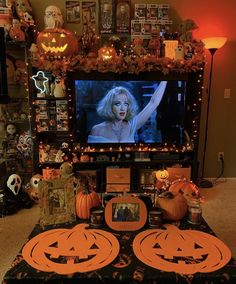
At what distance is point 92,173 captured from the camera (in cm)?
312

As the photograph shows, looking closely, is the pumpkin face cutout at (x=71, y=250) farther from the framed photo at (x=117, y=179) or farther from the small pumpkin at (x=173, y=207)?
the framed photo at (x=117, y=179)

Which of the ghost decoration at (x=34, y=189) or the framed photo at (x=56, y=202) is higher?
the framed photo at (x=56, y=202)

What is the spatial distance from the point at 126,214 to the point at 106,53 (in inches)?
78.9

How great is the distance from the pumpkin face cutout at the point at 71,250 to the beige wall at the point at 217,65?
8.20ft

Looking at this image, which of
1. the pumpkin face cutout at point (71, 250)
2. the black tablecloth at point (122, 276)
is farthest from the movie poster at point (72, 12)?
the black tablecloth at point (122, 276)

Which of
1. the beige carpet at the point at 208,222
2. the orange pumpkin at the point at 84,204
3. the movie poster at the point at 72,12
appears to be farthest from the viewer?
the movie poster at the point at 72,12

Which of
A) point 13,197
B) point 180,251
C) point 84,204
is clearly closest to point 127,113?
point 13,197

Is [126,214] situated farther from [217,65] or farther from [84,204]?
[217,65]

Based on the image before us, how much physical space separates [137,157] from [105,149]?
0.39 m

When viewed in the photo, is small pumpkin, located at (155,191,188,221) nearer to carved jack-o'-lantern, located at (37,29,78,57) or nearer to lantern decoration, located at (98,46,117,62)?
lantern decoration, located at (98,46,117,62)

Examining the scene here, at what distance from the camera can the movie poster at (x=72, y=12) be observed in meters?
3.15

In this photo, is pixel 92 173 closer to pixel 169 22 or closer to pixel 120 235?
pixel 120 235

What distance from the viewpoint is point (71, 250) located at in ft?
4.13

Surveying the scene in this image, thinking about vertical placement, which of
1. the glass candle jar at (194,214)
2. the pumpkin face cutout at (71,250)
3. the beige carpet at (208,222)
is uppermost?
the glass candle jar at (194,214)
